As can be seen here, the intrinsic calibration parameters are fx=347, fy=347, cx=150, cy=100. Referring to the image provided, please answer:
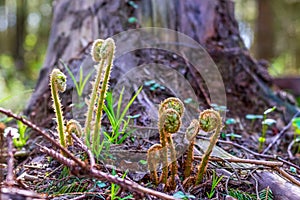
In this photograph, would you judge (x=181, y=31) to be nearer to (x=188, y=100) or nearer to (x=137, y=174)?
(x=188, y=100)

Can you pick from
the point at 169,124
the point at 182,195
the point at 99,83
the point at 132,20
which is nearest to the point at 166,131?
the point at 169,124

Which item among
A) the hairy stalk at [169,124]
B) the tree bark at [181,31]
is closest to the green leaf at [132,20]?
the tree bark at [181,31]

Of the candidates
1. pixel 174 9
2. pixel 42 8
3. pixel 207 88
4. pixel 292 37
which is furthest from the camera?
pixel 42 8

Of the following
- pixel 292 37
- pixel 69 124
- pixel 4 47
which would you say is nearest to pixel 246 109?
pixel 69 124

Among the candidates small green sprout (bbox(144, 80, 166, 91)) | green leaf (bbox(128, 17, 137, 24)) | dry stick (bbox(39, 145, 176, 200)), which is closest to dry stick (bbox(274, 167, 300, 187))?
dry stick (bbox(39, 145, 176, 200))

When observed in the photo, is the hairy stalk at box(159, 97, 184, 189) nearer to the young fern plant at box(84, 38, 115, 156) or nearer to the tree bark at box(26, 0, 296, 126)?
the young fern plant at box(84, 38, 115, 156)

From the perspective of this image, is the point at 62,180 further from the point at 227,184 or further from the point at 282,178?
the point at 282,178
